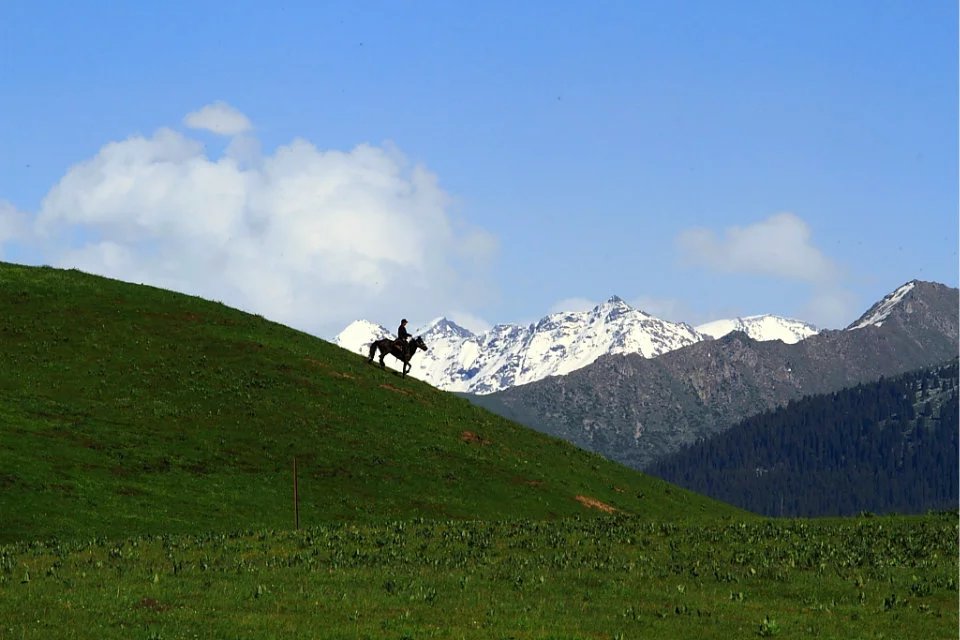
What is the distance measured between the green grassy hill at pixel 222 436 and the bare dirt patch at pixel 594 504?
0.20 meters

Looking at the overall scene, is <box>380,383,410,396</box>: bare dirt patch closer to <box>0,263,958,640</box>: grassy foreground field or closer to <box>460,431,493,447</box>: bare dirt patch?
<box>0,263,958,640</box>: grassy foreground field

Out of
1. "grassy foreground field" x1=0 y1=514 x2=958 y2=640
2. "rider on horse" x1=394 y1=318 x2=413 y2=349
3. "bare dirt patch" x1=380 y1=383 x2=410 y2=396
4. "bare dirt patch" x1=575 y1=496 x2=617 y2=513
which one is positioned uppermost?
"rider on horse" x1=394 y1=318 x2=413 y2=349

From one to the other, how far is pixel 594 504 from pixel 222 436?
24.2m

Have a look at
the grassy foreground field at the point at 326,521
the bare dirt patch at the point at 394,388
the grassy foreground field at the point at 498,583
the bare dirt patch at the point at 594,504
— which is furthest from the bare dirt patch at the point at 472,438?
the grassy foreground field at the point at 498,583

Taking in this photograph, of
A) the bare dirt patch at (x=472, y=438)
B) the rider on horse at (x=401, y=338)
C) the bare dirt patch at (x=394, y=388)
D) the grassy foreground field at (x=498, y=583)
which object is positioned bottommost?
the grassy foreground field at (x=498, y=583)

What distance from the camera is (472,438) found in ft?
294

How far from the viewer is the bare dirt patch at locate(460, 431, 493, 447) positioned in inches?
3496

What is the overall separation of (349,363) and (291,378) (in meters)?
11.5

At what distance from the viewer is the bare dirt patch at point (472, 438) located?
88.8 m

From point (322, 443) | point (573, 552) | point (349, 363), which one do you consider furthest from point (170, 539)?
point (349, 363)

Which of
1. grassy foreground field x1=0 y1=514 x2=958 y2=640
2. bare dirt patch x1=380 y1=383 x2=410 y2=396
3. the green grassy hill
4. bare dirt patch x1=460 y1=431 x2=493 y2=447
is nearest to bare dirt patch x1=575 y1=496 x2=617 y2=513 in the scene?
the green grassy hill

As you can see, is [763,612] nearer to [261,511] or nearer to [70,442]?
[261,511]

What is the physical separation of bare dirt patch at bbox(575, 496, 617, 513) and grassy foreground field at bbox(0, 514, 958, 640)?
28.8 m

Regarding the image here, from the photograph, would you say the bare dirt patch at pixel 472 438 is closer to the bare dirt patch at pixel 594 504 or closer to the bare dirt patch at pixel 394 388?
the bare dirt patch at pixel 394 388
